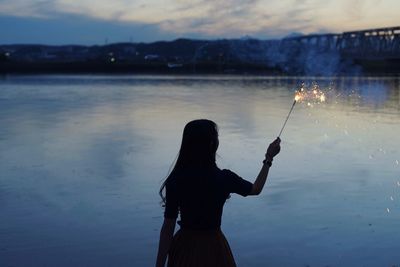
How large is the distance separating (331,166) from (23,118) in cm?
1873

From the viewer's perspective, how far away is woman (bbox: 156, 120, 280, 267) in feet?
14.4

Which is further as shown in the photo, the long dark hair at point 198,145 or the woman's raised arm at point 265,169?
the woman's raised arm at point 265,169

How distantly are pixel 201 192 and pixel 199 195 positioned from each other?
1.0 inches

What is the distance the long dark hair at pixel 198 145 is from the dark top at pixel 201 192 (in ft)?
0.18

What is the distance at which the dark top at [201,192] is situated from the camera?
440cm

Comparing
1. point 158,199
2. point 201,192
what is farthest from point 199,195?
point 158,199

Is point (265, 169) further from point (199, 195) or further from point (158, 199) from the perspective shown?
point (158, 199)

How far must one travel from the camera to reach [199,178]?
14.4 ft

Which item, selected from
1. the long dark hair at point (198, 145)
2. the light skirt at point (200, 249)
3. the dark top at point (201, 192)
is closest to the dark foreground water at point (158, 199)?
the light skirt at point (200, 249)

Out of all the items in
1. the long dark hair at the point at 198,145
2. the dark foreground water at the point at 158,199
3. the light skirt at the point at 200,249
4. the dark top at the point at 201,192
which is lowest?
the dark foreground water at the point at 158,199

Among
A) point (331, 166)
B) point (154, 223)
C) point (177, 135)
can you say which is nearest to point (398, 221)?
point (154, 223)

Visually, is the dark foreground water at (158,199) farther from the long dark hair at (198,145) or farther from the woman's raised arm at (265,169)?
the long dark hair at (198,145)

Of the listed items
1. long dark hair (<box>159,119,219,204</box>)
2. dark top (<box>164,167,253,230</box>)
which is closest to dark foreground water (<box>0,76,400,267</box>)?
dark top (<box>164,167,253,230</box>)

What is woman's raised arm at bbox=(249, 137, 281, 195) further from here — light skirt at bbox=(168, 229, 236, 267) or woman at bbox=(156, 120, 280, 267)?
light skirt at bbox=(168, 229, 236, 267)
